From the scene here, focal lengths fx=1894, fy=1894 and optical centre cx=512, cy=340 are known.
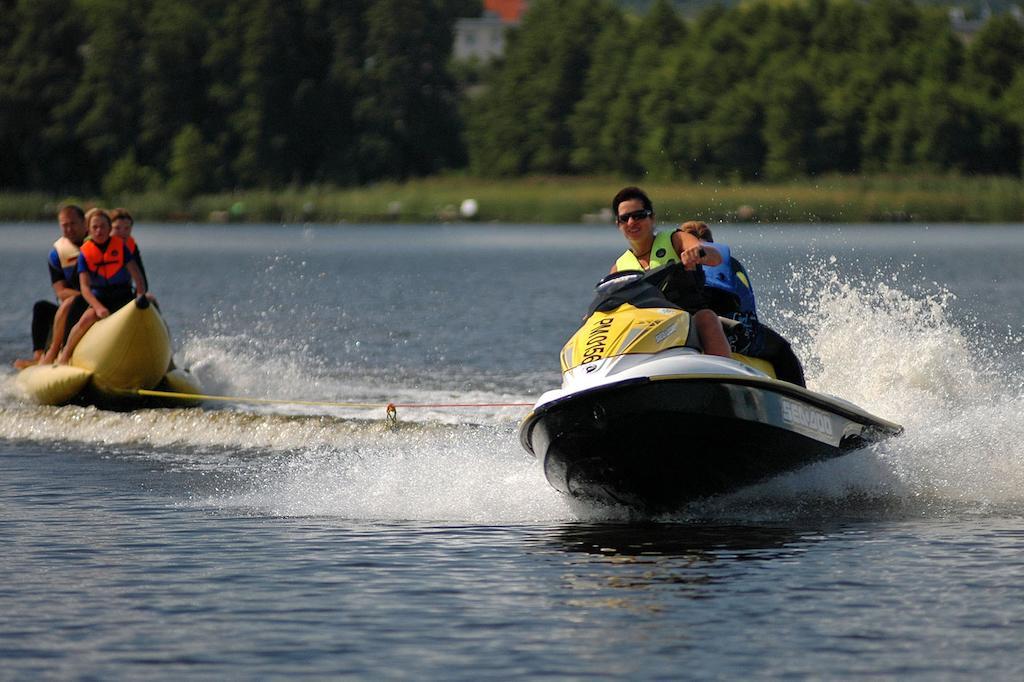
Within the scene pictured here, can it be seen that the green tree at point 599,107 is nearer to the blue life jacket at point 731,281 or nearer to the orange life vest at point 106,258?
the orange life vest at point 106,258

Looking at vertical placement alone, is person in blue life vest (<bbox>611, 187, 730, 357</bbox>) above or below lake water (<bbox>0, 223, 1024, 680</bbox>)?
above

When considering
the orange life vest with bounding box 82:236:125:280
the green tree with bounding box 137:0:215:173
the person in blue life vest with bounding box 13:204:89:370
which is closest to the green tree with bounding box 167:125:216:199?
the green tree with bounding box 137:0:215:173

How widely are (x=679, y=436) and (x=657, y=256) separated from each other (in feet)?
3.11

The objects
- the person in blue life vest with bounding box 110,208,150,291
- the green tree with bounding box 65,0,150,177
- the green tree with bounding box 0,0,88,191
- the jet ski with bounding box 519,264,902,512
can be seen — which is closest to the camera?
the jet ski with bounding box 519,264,902,512

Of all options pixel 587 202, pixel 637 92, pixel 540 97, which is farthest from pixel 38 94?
pixel 587 202

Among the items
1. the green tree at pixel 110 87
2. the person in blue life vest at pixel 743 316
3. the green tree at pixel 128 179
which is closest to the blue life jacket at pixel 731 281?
the person in blue life vest at pixel 743 316

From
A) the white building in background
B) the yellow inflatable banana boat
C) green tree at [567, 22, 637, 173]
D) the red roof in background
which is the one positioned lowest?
the yellow inflatable banana boat

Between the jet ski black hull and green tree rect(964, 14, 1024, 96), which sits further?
green tree rect(964, 14, 1024, 96)

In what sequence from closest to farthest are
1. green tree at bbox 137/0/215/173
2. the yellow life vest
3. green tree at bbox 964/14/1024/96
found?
1. the yellow life vest
2. green tree at bbox 964/14/1024/96
3. green tree at bbox 137/0/215/173

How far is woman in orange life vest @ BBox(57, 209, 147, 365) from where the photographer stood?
14773mm

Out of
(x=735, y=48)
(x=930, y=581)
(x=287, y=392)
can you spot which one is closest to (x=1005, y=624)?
(x=930, y=581)

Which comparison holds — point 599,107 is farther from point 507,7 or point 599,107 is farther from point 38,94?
point 507,7

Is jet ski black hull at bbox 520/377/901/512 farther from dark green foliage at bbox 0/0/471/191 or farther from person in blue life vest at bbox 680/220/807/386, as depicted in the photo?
dark green foliage at bbox 0/0/471/191

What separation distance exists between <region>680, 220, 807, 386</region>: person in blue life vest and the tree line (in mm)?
70953
